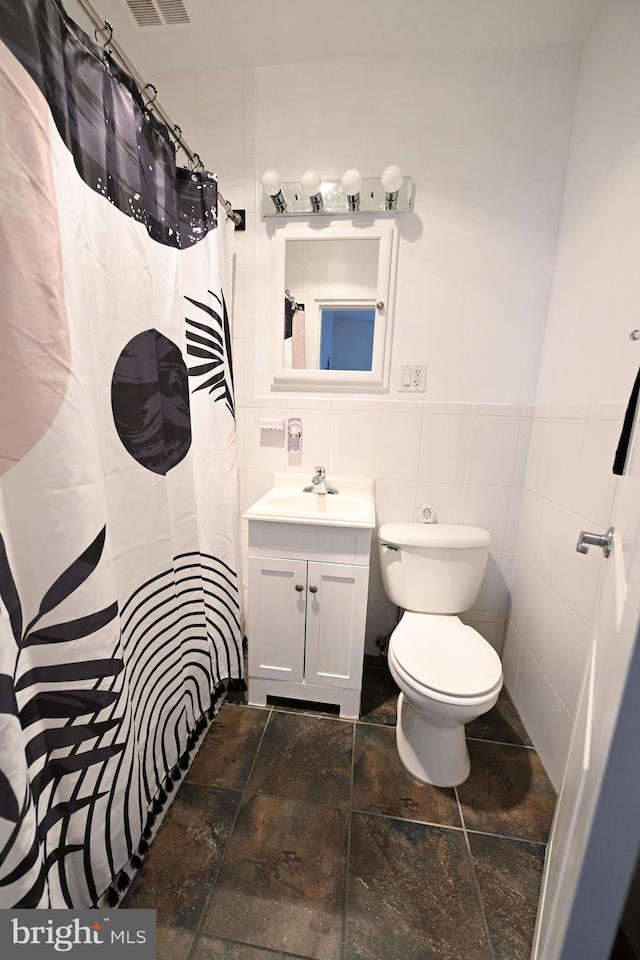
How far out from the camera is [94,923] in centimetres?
76

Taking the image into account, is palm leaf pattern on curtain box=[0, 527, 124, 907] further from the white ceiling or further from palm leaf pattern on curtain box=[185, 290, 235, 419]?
the white ceiling

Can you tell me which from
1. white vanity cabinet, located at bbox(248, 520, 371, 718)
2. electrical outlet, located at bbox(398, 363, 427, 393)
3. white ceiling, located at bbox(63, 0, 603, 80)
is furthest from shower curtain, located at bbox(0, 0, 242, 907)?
electrical outlet, located at bbox(398, 363, 427, 393)

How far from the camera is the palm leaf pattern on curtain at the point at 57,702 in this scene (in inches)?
26.7

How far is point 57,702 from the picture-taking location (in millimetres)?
744

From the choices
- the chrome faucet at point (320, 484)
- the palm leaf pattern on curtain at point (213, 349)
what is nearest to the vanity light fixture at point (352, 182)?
the palm leaf pattern on curtain at point (213, 349)

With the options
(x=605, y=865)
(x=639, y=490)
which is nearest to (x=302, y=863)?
(x=605, y=865)

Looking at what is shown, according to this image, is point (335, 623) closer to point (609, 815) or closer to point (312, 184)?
point (609, 815)

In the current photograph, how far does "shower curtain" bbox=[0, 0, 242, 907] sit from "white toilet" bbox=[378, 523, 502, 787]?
29.3 inches

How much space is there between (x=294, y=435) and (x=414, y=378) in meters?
0.57

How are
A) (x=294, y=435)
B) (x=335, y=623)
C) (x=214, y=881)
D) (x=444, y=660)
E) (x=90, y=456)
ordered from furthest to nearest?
(x=294, y=435) < (x=335, y=623) < (x=444, y=660) < (x=214, y=881) < (x=90, y=456)

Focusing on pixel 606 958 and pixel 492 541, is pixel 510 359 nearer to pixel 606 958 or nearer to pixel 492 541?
pixel 492 541

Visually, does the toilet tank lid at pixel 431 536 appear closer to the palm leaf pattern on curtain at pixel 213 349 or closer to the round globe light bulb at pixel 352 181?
the palm leaf pattern on curtain at pixel 213 349

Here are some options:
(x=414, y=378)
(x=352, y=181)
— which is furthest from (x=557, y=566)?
(x=352, y=181)

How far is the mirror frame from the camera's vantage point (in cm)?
147
